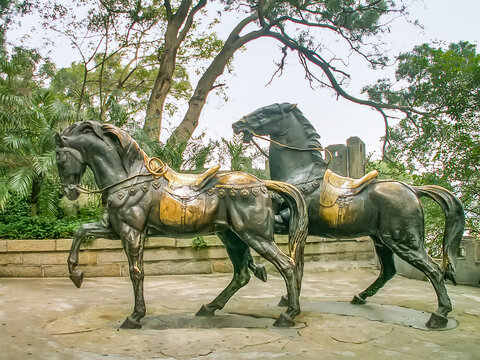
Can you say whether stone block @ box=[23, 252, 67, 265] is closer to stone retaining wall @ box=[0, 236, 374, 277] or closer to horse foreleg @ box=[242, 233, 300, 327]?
stone retaining wall @ box=[0, 236, 374, 277]

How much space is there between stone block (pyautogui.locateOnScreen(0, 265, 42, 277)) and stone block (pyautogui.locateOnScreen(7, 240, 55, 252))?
275mm

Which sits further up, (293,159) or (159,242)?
(293,159)

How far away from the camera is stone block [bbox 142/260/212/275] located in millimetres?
8273

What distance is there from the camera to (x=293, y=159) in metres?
5.20

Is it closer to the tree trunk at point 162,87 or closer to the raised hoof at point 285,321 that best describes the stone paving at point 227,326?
the raised hoof at point 285,321

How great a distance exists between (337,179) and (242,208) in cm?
119

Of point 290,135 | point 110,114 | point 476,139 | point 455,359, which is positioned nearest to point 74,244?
point 290,135

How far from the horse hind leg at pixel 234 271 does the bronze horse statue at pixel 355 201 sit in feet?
1.92

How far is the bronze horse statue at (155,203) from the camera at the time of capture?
171 inches

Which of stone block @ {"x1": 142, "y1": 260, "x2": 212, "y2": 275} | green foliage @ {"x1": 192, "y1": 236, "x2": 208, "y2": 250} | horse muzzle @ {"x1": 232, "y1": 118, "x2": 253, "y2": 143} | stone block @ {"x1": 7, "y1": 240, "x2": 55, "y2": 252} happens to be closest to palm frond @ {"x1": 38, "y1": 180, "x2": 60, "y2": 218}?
stone block @ {"x1": 7, "y1": 240, "x2": 55, "y2": 252}

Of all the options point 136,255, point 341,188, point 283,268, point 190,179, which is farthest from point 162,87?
point 283,268

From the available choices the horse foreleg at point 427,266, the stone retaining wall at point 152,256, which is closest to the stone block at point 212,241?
the stone retaining wall at point 152,256

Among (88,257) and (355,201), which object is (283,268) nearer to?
(355,201)

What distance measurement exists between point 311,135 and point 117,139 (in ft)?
6.95
